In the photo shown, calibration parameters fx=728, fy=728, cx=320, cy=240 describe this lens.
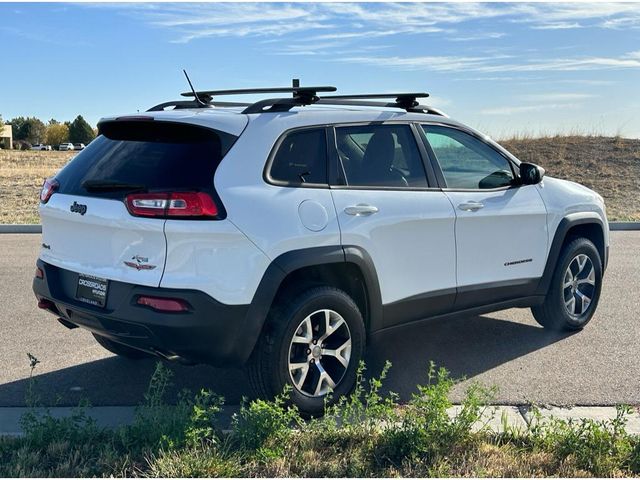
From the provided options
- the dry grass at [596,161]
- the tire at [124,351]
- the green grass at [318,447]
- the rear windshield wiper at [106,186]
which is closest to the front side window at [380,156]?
the rear windshield wiper at [106,186]

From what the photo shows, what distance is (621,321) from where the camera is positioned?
6734 millimetres

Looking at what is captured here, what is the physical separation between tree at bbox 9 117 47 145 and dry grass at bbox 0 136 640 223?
109 metres

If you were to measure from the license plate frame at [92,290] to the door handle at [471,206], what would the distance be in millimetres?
2495

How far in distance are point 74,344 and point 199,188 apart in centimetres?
261

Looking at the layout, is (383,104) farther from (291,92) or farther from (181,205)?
(181,205)

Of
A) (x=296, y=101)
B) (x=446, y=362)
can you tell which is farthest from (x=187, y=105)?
(x=446, y=362)

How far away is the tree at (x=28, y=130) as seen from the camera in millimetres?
126562

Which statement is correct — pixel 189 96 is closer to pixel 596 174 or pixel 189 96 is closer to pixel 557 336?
pixel 557 336

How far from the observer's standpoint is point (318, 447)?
12.4ft

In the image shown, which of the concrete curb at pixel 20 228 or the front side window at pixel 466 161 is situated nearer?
the front side window at pixel 466 161

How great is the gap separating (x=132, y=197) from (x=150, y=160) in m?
0.28

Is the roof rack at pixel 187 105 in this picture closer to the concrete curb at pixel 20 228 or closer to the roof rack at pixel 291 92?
the roof rack at pixel 291 92

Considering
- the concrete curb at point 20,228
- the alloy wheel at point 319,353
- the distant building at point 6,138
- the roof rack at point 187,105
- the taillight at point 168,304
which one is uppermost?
the distant building at point 6,138

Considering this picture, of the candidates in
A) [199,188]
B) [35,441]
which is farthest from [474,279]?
[35,441]
